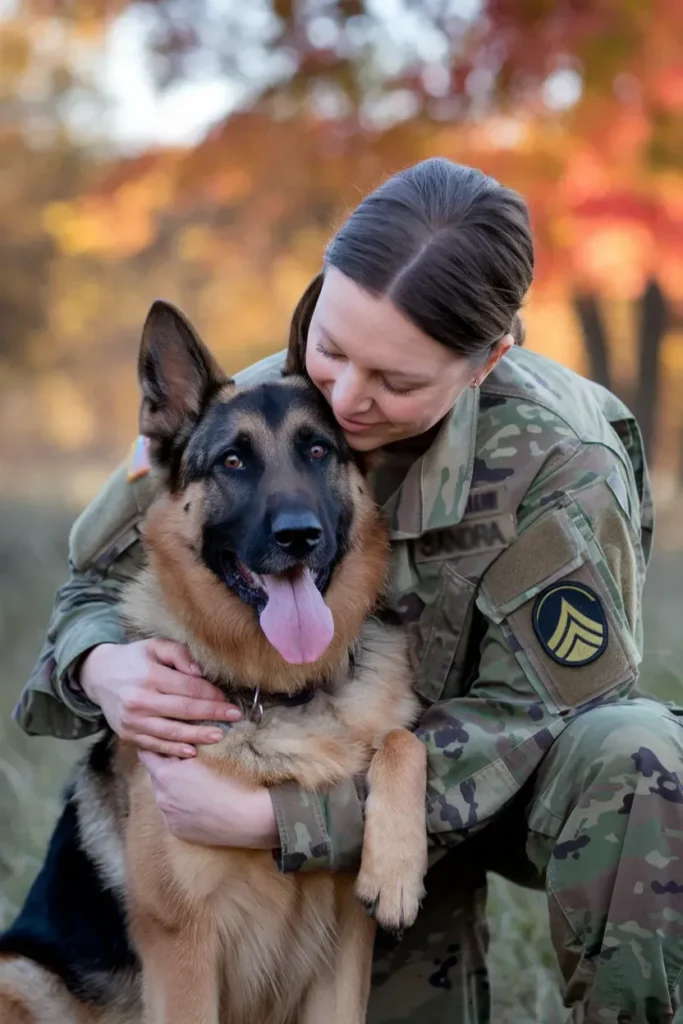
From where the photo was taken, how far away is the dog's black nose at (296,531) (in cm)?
292

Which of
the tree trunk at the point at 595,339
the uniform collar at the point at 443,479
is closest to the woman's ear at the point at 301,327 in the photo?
the uniform collar at the point at 443,479

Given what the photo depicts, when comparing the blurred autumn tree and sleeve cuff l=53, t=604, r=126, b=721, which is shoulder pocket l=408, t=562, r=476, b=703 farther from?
the blurred autumn tree

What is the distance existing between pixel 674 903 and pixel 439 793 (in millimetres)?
604

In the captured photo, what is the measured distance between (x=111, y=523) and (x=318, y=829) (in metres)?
1.18

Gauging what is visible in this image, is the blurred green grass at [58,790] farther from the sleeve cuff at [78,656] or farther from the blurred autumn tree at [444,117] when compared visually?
the blurred autumn tree at [444,117]

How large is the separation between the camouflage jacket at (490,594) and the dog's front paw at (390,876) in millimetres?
89

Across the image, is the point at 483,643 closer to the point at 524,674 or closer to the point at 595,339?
the point at 524,674

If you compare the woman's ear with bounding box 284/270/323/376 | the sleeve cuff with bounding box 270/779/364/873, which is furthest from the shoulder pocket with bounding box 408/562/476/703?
the woman's ear with bounding box 284/270/323/376

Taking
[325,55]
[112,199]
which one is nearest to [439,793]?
[325,55]

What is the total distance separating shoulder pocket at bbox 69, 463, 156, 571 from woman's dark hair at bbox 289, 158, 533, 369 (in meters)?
0.95

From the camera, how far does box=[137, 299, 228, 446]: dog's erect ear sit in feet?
10.6

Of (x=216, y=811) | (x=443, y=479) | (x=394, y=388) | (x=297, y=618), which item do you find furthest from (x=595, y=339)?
(x=216, y=811)

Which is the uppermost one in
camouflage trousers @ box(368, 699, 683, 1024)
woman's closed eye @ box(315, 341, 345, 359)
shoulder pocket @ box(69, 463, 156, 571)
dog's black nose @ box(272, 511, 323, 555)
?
woman's closed eye @ box(315, 341, 345, 359)

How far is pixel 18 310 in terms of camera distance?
47.7ft
